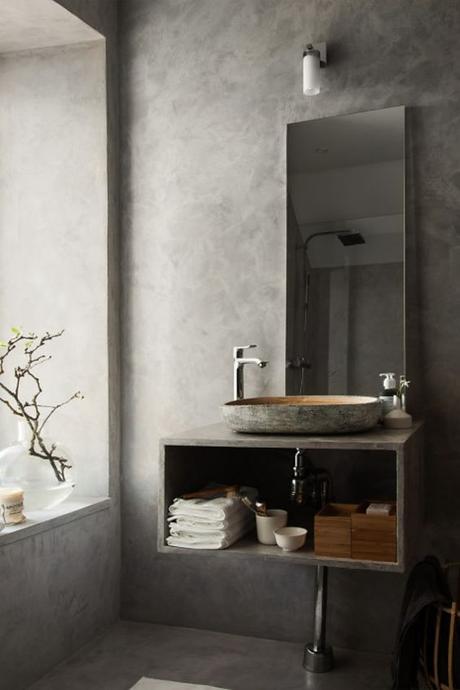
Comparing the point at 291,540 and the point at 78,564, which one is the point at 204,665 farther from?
the point at 291,540

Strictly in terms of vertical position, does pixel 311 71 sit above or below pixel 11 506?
above

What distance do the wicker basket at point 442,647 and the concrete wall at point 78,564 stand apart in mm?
1179

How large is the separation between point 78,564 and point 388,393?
3.99 feet

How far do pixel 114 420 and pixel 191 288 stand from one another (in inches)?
22.9

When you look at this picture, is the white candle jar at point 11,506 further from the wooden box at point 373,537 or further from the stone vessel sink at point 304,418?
the wooden box at point 373,537

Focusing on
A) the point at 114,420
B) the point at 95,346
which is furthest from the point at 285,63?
the point at 114,420

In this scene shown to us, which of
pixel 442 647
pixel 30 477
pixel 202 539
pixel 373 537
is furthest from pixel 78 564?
pixel 442 647

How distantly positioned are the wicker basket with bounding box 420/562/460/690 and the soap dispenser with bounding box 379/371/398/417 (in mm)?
571

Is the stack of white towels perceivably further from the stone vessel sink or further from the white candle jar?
the white candle jar

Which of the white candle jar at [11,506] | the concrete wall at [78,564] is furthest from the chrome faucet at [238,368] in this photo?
the white candle jar at [11,506]

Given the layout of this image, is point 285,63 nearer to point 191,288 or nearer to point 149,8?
point 149,8

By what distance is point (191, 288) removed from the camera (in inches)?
102

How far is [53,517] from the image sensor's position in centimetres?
227

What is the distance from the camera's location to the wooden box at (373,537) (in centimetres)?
174
